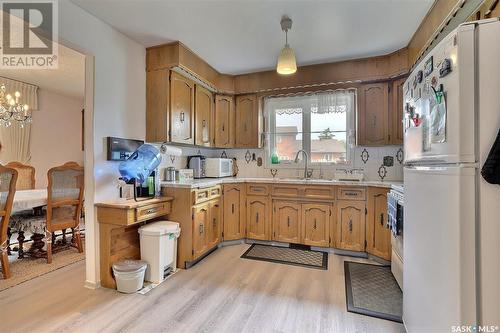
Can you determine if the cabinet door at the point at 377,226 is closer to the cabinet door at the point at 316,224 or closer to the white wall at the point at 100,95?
the cabinet door at the point at 316,224

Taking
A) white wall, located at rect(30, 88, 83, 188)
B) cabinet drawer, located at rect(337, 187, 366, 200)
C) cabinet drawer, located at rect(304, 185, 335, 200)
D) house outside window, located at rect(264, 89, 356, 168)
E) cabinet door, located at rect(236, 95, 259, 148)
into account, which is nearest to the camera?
cabinet drawer, located at rect(337, 187, 366, 200)

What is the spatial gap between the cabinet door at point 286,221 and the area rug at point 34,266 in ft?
8.05

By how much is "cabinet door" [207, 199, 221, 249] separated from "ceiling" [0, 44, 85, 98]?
2.61m

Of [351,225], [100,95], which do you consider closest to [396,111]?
[351,225]

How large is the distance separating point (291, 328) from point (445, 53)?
5.96 ft

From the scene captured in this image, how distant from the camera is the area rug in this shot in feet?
7.35

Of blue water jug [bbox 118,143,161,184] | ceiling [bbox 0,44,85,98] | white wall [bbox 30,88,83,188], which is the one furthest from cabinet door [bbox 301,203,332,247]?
white wall [bbox 30,88,83,188]

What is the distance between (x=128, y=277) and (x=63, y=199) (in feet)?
4.60

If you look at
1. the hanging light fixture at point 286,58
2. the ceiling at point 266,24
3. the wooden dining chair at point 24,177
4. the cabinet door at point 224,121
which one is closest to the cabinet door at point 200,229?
the cabinet door at point 224,121

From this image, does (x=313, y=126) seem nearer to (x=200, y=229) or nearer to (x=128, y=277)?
(x=200, y=229)

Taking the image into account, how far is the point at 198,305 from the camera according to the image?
6.19 ft

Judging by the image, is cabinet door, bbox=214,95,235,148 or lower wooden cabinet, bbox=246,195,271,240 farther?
cabinet door, bbox=214,95,235,148

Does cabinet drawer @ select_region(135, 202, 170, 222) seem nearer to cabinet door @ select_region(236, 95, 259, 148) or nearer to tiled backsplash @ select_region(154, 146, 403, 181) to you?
tiled backsplash @ select_region(154, 146, 403, 181)

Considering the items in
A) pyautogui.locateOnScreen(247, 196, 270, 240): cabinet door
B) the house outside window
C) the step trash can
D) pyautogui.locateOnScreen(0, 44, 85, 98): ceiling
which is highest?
pyautogui.locateOnScreen(0, 44, 85, 98): ceiling
